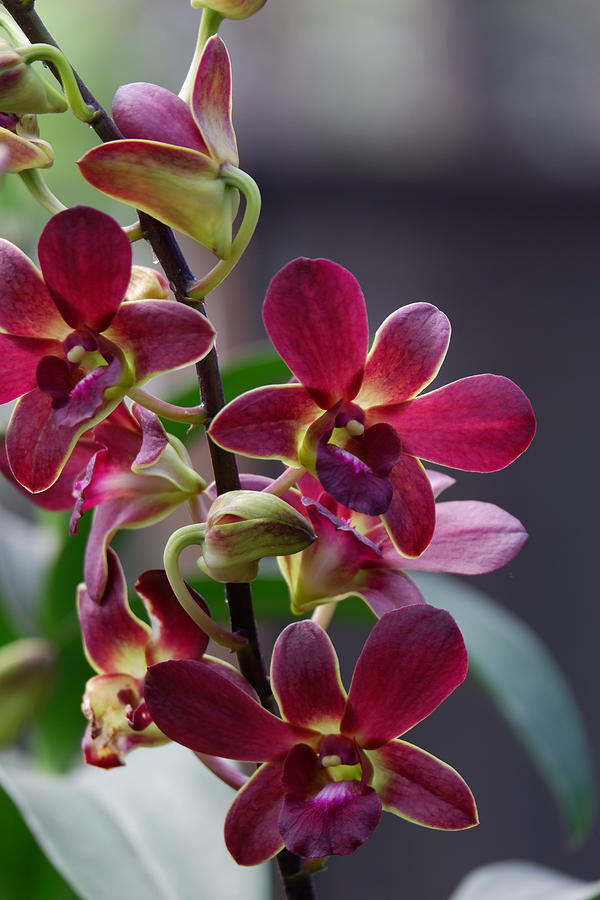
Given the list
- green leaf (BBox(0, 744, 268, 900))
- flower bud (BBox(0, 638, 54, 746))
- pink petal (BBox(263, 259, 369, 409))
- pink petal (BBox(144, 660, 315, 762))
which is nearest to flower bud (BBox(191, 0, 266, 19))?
pink petal (BBox(263, 259, 369, 409))

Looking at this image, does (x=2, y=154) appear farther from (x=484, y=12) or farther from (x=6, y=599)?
(x=484, y=12)

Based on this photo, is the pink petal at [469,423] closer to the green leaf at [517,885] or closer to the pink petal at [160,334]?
the pink petal at [160,334]

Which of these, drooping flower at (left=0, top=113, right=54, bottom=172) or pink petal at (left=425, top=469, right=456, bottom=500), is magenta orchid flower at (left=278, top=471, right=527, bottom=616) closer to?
pink petal at (left=425, top=469, right=456, bottom=500)

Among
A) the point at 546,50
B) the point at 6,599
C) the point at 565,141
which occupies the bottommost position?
the point at 6,599

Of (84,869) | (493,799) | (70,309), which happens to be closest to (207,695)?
(70,309)

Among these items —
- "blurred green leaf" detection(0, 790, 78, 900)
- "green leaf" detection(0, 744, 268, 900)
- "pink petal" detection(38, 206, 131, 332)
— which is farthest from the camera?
"blurred green leaf" detection(0, 790, 78, 900)

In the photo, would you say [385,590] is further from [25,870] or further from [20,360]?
[25,870]
